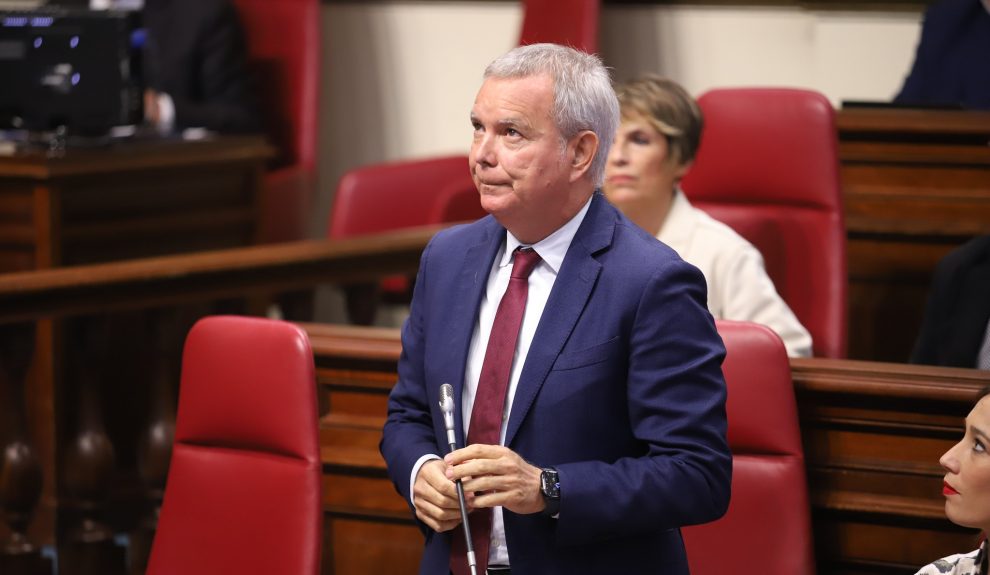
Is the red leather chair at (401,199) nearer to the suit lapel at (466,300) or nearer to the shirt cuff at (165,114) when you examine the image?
the shirt cuff at (165,114)

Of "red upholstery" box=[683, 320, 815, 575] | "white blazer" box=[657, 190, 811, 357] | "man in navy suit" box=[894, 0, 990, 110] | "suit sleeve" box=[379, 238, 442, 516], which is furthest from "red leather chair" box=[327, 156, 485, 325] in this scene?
"suit sleeve" box=[379, 238, 442, 516]

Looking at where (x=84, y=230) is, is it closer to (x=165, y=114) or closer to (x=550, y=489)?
(x=165, y=114)

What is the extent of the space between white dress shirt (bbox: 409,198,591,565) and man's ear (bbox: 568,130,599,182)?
6cm

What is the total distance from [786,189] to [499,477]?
1790 millimetres

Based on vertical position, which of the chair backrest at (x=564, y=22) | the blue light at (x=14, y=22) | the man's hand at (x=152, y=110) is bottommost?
the man's hand at (x=152, y=110)

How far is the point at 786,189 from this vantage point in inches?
124

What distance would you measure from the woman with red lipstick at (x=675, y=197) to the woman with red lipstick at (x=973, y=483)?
1.00 m

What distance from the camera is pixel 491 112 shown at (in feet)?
5.34

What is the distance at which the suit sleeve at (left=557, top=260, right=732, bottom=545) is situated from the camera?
1.57 metres

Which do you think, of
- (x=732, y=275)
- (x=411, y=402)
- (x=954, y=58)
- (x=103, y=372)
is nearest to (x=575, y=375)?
(x=411, y=402)

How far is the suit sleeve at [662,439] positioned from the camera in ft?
5.16

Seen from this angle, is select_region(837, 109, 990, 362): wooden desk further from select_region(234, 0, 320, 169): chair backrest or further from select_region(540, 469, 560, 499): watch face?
select_region(234, 0, 320, 169): chair backrest

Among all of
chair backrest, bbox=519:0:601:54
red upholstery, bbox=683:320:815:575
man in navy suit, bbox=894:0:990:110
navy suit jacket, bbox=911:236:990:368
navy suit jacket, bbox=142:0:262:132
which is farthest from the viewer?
navy suit jacket, bbox=142:0:262:132

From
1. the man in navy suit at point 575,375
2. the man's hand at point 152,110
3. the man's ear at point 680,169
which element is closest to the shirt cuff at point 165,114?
the man's hand at point 152,110
